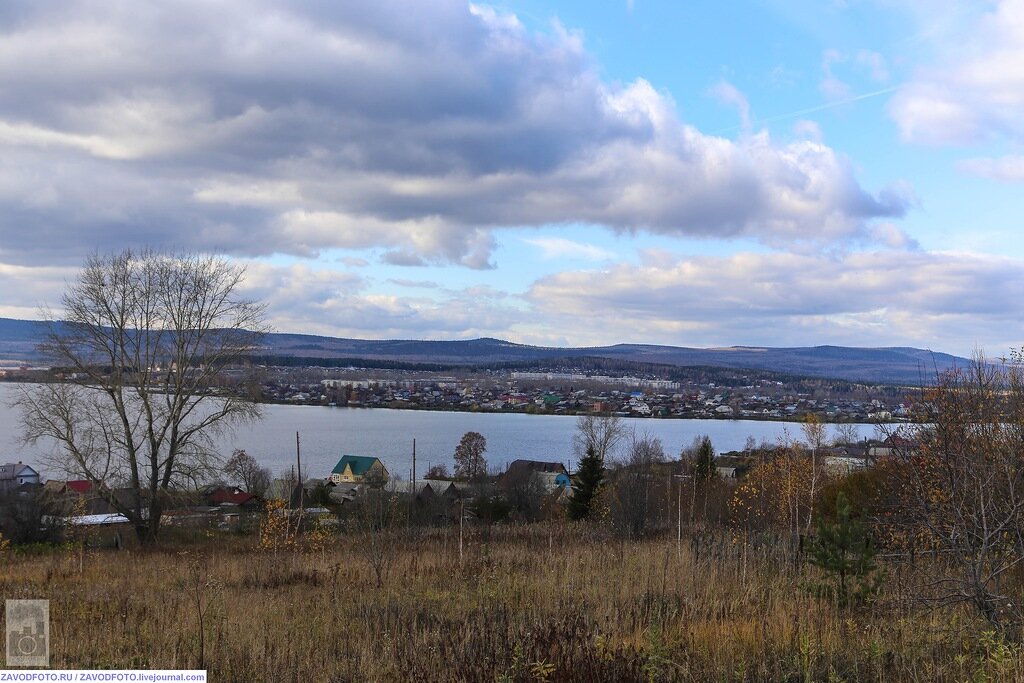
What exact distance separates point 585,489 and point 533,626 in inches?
1258

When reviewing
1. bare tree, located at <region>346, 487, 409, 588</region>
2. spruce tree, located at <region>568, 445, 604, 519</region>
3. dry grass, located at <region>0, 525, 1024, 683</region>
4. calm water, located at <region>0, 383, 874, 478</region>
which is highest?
dry grass, located at <region>0, 525, 1024, 683</region>

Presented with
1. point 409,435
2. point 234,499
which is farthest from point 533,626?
point 409,435

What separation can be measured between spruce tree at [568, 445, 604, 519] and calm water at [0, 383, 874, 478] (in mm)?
17865

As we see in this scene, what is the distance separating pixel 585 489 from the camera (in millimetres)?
37656

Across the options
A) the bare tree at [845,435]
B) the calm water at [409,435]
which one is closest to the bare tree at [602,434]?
the calm water at [409,435]

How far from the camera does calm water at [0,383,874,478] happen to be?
2702 inches

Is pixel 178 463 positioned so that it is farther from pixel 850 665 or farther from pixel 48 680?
pixel 850 665

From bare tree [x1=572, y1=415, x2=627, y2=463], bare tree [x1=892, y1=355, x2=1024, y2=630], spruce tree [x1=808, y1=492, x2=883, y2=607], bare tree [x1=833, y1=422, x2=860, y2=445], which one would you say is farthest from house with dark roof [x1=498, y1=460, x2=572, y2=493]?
spruce tree [x1=808, y1=492, x2=883, y2=607]

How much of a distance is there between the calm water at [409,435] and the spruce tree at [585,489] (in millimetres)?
17865

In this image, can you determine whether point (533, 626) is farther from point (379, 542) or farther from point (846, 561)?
point (379, 542)

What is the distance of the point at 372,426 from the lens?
108 metres

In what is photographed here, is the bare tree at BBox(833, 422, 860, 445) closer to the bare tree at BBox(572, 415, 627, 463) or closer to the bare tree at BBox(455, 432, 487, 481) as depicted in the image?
the bare tree at BBox(572, 415, 627, 463)

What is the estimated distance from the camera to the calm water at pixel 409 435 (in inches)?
2702

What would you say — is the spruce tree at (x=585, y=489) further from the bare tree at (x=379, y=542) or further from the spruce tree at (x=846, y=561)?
the spruce tree at (x=846, y=561)
